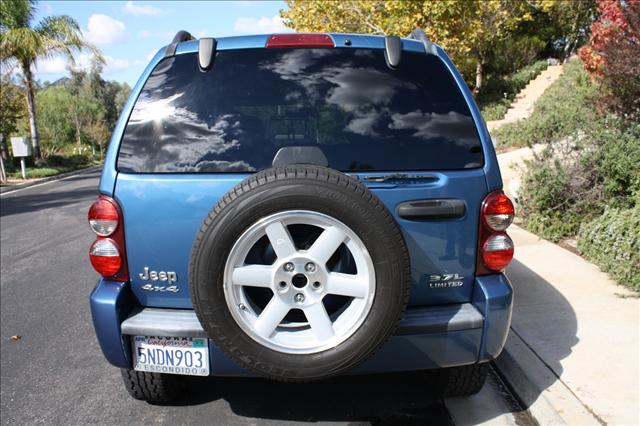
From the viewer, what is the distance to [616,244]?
4.86m

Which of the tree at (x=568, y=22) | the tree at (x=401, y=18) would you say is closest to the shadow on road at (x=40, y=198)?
the tree at (x=401, y=18)

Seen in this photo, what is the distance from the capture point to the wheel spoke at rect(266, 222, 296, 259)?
2271 millimetres

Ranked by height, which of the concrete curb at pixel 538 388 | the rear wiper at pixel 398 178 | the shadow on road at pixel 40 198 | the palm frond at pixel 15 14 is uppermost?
the palm frond at pixel 15 14

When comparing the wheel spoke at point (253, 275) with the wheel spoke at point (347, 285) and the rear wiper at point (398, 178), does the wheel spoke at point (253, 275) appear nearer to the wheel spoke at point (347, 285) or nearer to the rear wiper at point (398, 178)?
the wheel spoke at point (347, 285)

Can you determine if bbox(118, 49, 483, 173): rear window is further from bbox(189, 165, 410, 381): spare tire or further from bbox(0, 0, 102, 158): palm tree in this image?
bbox(0, 0, 102, 158): palm tree

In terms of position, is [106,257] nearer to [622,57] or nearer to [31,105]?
[622,57]

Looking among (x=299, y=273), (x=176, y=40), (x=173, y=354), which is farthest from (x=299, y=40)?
(x=173, y=354)

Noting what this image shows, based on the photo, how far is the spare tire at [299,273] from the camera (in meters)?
2.24

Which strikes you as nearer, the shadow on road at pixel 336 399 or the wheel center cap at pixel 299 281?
the wheel center cap at pixel 299 281

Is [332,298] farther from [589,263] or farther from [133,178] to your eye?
[589,263]

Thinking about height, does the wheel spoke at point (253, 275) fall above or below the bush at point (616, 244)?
above

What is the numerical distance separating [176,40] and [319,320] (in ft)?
6.00

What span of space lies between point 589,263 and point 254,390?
12.7 feet

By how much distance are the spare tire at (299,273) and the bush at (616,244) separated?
325 cm
